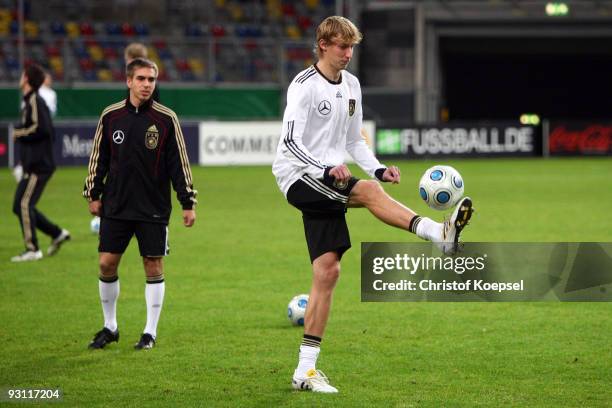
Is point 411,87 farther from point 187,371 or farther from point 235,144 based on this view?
point 187,371

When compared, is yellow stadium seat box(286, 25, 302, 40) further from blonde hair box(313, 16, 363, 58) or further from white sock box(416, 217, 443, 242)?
white sock box(416, 217, 443, 242)

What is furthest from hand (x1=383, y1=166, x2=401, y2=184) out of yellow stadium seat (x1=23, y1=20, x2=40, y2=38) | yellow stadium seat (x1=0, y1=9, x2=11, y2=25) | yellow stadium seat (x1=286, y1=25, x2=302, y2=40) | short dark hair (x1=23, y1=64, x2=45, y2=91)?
yellow stadium seat (x1=286, y1=25, x2=302, y2=40)

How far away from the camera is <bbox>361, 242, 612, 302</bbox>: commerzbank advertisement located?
21.9 feet

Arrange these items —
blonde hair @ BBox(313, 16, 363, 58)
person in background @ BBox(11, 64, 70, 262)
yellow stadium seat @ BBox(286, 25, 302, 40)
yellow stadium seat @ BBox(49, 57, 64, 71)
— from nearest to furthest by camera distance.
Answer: blonde hair @ BBox(313, 16, 363, 58) < person in background @ BBox(11, 64, 70, 262) < yellow stadium seat @ BBox(49, 57, 64, 71) < yellow stadium seat @ BBox(286, 25, 302, 40)

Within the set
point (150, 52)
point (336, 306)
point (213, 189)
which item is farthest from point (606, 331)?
point (150, 52)

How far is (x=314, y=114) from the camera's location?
6.57 meters

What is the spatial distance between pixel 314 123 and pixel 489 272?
1.38 meters

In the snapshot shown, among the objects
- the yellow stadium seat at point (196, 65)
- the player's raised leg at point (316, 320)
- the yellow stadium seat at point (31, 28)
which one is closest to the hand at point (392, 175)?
the player's raised leg at point (316, 320)

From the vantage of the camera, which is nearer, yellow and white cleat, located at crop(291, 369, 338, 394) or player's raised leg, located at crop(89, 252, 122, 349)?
yellow and white cleat, located at crop(291, 369, 338, 394)

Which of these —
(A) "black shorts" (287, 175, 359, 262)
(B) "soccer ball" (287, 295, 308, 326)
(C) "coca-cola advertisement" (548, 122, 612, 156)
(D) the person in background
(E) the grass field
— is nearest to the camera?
(A) "black shorts" (287, 175, 359, 262)

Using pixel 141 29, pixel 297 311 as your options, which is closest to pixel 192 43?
pixel 141 29

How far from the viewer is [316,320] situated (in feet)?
22.2

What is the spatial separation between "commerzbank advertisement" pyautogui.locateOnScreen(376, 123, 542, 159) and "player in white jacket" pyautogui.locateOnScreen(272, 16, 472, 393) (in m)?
26.2

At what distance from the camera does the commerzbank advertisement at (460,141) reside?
32.9 metres
